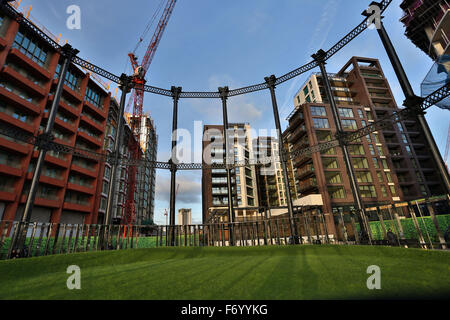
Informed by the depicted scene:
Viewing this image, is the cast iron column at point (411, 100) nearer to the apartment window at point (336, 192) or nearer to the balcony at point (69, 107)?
the apartment window at point (336, 192)

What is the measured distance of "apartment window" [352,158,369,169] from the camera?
39656 mm

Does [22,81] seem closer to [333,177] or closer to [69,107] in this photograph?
[69,107]

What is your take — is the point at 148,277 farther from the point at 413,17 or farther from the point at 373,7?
the point at 413,17

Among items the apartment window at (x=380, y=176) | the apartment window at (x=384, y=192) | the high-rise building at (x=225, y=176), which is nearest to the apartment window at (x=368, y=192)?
the apartment window at (x=384, y=192)

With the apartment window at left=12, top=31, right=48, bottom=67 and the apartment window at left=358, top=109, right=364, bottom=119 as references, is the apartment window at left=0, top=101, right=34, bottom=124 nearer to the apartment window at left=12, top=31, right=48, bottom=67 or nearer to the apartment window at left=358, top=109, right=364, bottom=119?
the apartment window at left=12, top=31, right=48, bottom=67

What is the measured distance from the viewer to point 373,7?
890 centimetres

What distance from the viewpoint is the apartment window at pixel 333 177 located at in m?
38.5

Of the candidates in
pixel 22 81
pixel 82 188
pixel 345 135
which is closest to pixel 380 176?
pixel 345 135

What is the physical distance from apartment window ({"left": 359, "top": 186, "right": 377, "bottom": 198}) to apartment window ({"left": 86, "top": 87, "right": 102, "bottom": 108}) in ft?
168

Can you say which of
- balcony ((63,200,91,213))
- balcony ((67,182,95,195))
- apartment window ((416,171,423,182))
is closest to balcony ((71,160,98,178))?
balcony ((67,182,95,195))

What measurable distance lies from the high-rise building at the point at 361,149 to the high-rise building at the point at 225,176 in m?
18.0

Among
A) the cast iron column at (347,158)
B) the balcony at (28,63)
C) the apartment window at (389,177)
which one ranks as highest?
the balcony at (28,63)

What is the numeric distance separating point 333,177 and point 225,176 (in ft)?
94.5
